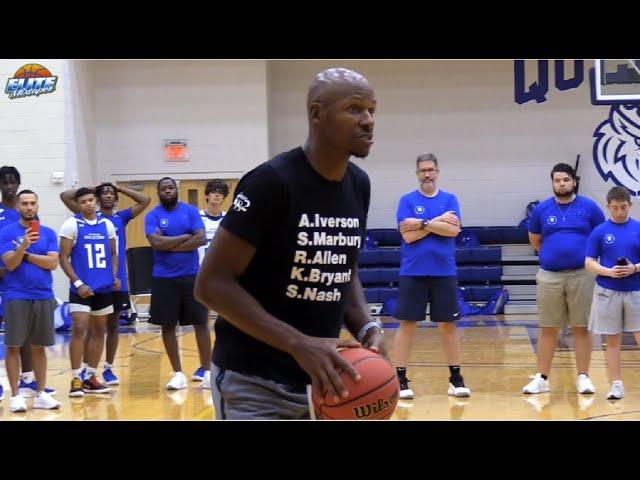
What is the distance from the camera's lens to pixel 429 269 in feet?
24.2

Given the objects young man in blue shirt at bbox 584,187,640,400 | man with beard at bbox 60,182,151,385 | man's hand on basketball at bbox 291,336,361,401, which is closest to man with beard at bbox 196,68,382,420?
man's hand on basketball at bbox 291,336,361,401

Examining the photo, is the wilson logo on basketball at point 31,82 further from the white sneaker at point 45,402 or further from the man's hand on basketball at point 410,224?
the man's hand on basketball at point 410,224

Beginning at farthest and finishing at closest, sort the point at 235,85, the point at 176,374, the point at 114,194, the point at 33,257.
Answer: the point at 235,85 < the point at 114,194 < the point at 176,374 < the point at 33,257

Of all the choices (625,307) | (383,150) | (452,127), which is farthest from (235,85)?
(625,307)

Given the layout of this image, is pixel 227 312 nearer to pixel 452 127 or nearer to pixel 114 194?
pixel 114 194

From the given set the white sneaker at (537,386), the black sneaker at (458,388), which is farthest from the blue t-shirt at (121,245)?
the white sneaker at (537,386)

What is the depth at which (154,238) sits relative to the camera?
26.4 ft

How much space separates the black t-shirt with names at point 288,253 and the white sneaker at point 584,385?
203 inches

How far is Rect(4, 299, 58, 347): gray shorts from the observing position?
7000 mm

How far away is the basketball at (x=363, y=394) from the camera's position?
8.09 ft

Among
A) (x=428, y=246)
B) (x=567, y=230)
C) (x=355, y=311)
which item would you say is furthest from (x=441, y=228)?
(x=355, y=311)

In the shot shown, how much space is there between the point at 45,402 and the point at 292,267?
5.14 metres

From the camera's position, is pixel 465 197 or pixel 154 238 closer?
pixel 154 238

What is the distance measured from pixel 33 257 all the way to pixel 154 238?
1264 mm
